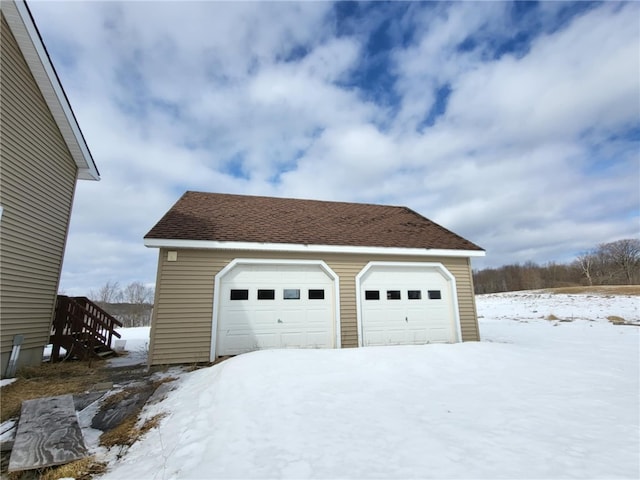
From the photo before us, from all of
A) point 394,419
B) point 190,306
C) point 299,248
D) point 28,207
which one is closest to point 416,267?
point 299,248

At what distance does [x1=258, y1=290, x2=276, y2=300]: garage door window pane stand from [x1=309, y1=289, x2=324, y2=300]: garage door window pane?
1052mm

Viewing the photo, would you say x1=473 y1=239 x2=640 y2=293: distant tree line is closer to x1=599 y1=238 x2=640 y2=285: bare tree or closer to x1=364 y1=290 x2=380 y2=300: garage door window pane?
x1=599 y1=238 x2=640 y2=285: bare tree

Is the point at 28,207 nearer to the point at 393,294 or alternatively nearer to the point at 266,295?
the point at 266,295

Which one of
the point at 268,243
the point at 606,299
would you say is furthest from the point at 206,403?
the point at 606,299

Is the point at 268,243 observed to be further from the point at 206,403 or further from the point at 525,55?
the point at 525,55

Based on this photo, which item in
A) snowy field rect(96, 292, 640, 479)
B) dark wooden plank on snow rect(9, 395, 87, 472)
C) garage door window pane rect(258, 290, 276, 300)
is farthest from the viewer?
garage door window pane rect(258, 290, 276, 300)

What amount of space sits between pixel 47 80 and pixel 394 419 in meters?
10.6

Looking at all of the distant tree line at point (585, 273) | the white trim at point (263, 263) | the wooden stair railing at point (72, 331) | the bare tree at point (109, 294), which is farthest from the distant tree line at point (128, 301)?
the distant tree line at point (585, 273)

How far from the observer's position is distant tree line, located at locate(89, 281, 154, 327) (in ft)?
95.0

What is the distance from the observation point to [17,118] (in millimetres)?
6824

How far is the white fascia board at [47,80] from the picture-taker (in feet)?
21.2

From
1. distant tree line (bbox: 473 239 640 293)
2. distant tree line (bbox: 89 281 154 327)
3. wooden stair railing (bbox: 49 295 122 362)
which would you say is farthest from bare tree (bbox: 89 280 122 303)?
distant tree line (bbox: 473 239 640 293)

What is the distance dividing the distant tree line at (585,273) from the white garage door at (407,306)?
52.9 m

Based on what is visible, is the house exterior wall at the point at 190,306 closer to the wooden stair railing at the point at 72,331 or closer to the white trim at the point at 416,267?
the white trim at the point at 416,267
